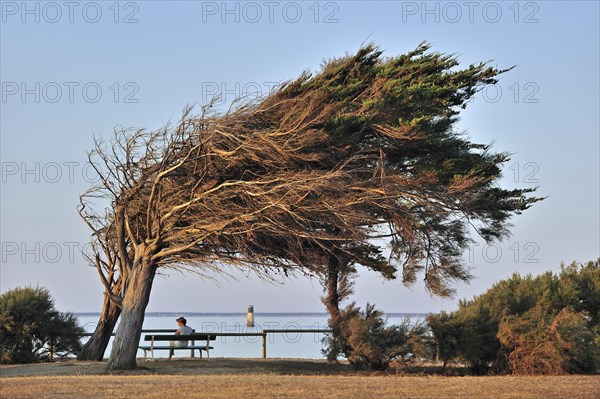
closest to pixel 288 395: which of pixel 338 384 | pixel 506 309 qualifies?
pixel 338 384

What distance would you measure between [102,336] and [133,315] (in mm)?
4569

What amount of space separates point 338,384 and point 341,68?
31.1 ft

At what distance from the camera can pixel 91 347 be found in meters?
24.8

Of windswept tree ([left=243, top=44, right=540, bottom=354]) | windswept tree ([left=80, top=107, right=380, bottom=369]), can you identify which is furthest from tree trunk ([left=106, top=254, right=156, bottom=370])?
windswept tree ([left=243, top=44, right=540, bottom=354])

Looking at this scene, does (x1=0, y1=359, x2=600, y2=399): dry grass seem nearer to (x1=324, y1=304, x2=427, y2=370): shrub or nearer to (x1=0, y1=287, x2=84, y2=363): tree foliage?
(x1=324, y1=304, x2=427, y2=370): shrub

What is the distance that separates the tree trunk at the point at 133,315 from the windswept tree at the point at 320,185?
0.11ft

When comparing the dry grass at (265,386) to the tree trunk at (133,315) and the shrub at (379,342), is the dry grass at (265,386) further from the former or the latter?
the shrub at (379,342)

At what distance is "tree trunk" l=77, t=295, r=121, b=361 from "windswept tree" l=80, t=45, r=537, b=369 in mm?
2068

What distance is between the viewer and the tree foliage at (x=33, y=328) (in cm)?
2525

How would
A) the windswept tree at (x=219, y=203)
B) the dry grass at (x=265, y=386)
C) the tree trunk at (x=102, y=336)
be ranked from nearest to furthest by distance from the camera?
the dry grass at (x=265, y=386) → the windswept tree at (x=219, y=203) → the tree trunk at (x=102, y=336)

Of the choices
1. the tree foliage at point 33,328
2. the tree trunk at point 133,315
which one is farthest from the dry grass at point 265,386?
the tree foliage at point 33,328

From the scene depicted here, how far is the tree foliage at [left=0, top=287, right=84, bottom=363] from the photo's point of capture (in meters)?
25.2

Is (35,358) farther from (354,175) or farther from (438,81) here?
(438,81)

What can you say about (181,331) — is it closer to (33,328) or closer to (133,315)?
(133,315)
